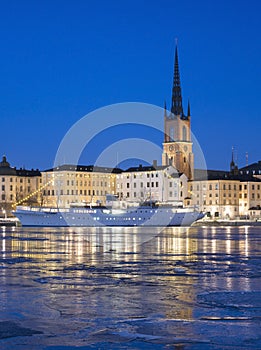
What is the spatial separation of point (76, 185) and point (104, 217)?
53.1 metres

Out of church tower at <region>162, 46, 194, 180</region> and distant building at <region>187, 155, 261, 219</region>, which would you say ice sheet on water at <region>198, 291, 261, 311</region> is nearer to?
distant building at <region>187, 155, 261, 219</region>

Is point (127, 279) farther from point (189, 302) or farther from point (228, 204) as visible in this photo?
point (228, 204)

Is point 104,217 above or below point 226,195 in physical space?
below

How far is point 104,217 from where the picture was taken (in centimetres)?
10144

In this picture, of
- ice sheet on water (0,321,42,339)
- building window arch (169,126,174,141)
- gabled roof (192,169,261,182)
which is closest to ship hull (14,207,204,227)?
gabled roof (192,169,261,182)

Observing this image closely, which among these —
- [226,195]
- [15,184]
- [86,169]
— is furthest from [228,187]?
[15,184]

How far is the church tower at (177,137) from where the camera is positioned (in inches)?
6029

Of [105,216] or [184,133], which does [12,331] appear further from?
[184,133]

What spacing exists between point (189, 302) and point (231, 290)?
81.7 inches

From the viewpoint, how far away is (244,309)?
1278 centimetres

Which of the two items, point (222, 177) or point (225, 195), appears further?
point (222, 177)

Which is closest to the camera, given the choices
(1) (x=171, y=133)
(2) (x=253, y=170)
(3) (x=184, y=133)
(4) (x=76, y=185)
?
(4) (x=76, y=185)

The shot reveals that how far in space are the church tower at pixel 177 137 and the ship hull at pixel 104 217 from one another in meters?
50.2

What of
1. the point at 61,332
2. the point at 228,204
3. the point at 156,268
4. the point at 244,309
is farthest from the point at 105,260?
the point at 228,204
